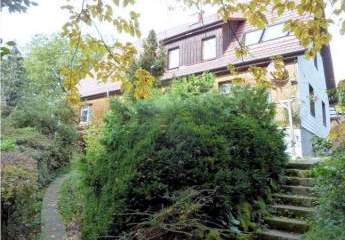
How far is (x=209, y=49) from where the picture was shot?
18.2m

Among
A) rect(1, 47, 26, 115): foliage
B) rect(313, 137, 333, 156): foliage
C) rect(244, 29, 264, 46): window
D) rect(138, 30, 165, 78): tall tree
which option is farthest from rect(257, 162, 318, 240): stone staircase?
rect(1, 47, 26, 115): foliage

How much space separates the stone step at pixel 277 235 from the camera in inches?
215

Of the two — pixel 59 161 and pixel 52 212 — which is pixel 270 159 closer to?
pixel 52 212

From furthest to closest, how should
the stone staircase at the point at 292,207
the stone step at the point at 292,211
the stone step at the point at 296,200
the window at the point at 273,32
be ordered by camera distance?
the window at the point at 273,32 → the stone step at the point at 296,200 → the stone step at the point at 292,211 → the stone staircase at the point at 292,207

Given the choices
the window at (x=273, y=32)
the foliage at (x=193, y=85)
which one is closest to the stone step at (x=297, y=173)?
the foliage at (x=193, y=85)

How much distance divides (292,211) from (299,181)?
1234 millimetres

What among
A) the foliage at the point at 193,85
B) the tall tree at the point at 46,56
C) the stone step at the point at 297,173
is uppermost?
the tall tree at the point at 46,56

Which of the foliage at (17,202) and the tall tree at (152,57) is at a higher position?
the tall tree at (152,57)

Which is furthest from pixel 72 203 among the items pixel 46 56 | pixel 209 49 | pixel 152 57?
→ pixel 46 56

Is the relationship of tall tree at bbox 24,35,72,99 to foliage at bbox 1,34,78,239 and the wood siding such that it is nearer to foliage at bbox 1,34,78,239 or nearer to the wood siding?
foliage at bbox 1,34,78,239

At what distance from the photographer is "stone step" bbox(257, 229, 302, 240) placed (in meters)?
5.46

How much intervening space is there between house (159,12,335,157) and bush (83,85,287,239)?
513cm

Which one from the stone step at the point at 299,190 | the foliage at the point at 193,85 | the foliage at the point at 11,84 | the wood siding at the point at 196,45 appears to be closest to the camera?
the stone step at the point at 299,190

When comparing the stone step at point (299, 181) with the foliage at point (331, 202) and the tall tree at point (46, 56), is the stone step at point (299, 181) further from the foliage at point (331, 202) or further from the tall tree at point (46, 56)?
the tall tree at point (46, 56)
